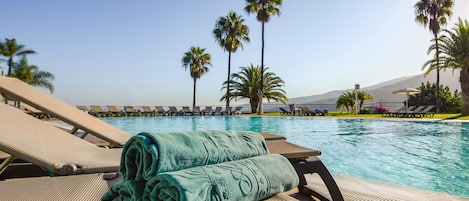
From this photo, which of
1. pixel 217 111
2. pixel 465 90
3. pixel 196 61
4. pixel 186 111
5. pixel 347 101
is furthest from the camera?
pixel 196 61

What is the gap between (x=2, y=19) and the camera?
14141 millimetres

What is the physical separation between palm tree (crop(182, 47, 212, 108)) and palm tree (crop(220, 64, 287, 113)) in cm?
280

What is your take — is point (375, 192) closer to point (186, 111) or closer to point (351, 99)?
point (351, 99)

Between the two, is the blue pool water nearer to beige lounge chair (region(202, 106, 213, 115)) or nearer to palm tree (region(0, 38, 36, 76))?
beige lounge chair (region(202, 106, 213, 115))

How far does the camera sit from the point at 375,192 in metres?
2.66

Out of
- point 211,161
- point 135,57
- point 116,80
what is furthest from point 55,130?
point 116,80

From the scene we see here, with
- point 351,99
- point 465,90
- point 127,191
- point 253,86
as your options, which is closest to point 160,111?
point 253,86

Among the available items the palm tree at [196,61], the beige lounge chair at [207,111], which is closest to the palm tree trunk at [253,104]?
the beige lounge chair at [207,111]

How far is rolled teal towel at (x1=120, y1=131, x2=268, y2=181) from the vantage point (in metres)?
0.92

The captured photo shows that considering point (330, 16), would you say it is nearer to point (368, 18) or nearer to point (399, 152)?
point (368, 18)

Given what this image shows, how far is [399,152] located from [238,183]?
21.3 ft

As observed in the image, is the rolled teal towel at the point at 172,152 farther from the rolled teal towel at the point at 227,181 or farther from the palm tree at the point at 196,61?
the palm tree at the point at 196,61

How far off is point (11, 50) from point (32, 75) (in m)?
2.29

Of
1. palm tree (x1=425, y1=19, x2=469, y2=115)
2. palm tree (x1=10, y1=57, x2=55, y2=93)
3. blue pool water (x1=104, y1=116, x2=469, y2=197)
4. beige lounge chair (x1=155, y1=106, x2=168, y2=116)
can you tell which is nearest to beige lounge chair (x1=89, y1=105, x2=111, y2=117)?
beige lounge chair (x1=155, y1=106, x2=168, y2=116)
